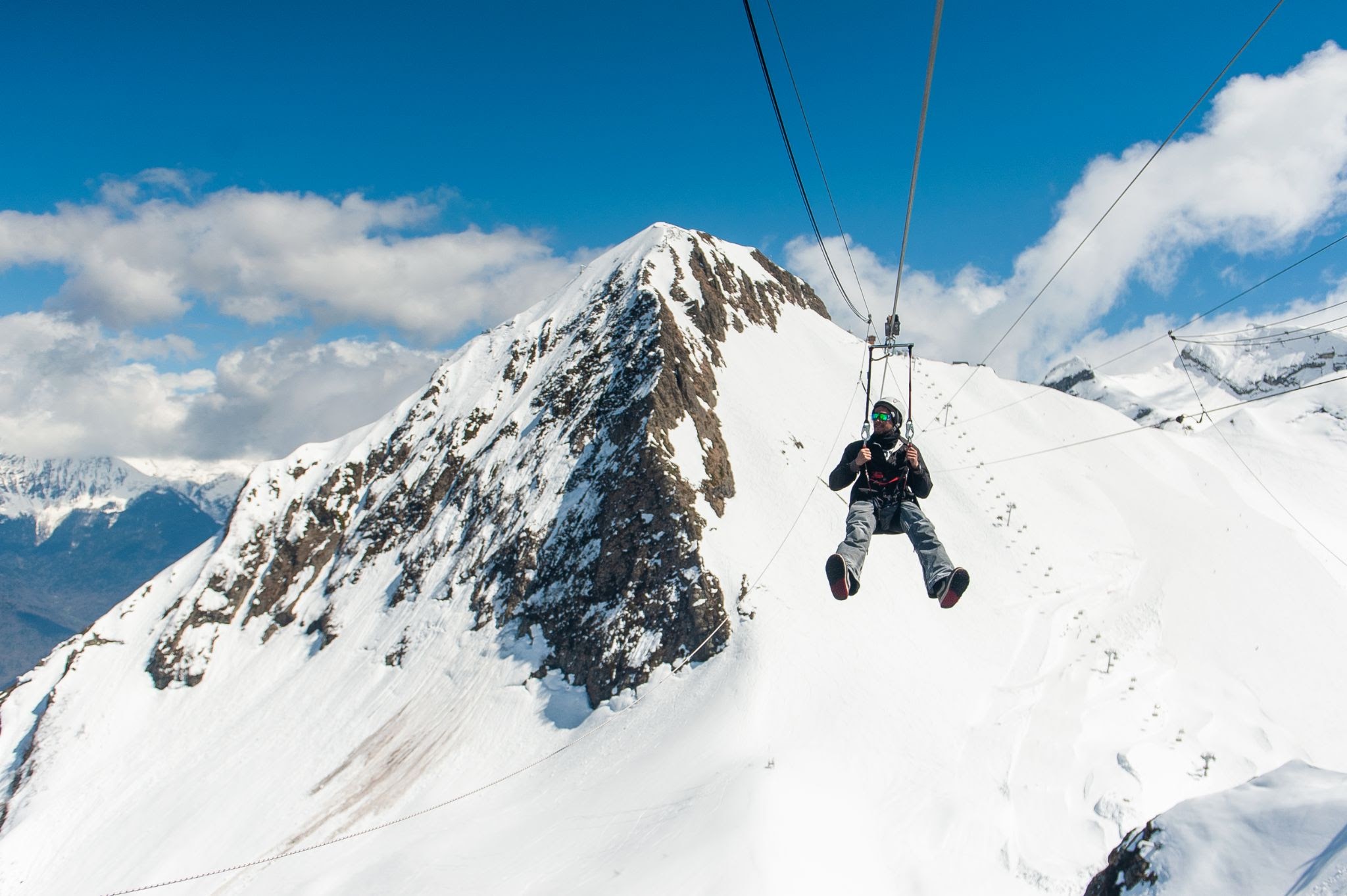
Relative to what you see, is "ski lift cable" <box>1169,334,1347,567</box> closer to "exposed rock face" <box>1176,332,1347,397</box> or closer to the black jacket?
the black jacket

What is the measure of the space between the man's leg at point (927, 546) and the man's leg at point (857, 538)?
0.63 meters

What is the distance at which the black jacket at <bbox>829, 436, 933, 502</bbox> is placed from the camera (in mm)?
12773

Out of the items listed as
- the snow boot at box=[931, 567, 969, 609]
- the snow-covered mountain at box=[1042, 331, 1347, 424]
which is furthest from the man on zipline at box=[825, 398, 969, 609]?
the snow-covered mountain at box=[1042, 331, 1347, 424]

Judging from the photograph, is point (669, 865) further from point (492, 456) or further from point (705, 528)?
point (492, 456)

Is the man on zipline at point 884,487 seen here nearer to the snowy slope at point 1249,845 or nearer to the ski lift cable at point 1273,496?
the snowy slope at point 1249,845

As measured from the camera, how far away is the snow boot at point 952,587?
1055cm

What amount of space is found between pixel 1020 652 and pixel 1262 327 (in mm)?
202997

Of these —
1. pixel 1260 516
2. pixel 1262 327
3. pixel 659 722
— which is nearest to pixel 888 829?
pixel 659 722

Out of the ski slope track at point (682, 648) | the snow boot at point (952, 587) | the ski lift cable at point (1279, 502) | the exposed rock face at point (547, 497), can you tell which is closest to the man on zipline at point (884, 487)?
the snow boot at point (952, 587)

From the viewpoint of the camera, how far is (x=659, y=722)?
97.7ft

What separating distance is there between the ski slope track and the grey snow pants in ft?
16.0

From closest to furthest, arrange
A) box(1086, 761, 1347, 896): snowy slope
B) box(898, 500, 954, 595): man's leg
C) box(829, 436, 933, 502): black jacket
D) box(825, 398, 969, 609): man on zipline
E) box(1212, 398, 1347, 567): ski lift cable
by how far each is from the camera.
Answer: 1. box(1086, 761, 1347, 896): snowy slope
2. box(898, 500, 954, 595): man's leg
3. box(825, 398, 969, 609): man on zipline
4. box(829, 436, 933, 502): black jacket
5. box(1212, 398, 1347, 567): ski lift cable

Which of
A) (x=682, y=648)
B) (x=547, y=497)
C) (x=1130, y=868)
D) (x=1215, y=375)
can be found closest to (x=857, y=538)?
(x=1130, y=868)

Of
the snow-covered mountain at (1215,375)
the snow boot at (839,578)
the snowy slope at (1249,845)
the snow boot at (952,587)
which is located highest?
the snow-covered mountain at (1215,375)
